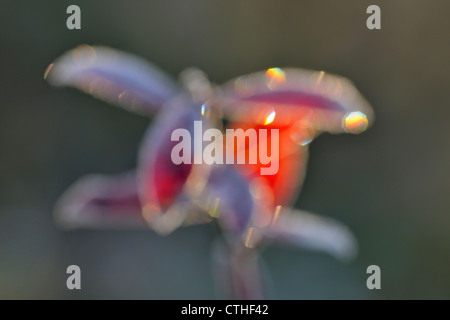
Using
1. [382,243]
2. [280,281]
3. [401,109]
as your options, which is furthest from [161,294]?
[401,109]

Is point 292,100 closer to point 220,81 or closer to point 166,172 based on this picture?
point 166,172

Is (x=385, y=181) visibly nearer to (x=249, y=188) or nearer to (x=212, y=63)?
(x=212, y=63)

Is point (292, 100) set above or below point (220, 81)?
below

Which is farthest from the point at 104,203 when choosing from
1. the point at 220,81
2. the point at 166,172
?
the point at 220,81

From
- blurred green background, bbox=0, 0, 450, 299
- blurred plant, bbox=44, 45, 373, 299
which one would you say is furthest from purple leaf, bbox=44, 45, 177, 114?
blurred green background, bbox=0, 0, 450, 299

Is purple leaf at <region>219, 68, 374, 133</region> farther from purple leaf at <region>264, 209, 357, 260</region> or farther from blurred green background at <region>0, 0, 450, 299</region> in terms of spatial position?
blurred green background at <region>0, 0, 450, 299</region>
